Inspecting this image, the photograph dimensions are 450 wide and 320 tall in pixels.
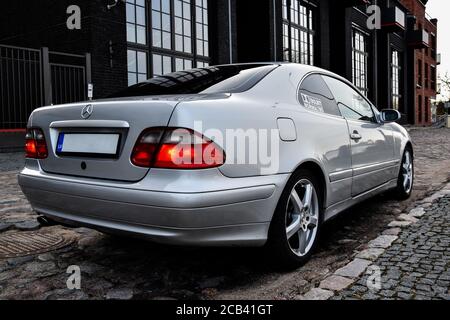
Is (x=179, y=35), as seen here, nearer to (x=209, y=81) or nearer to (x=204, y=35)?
(x=204, y=35)

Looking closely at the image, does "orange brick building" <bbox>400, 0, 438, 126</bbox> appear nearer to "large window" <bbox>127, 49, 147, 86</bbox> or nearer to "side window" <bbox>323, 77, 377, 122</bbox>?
"large window" <bbox>127, 49, 147, 86</bbox>

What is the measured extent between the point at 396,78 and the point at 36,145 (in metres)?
36.8

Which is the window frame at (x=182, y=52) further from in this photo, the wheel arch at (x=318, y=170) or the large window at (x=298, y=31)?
the wheel arch at (x=318, y=170)

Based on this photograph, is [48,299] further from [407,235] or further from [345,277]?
[407,235]

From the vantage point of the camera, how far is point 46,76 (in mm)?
11344

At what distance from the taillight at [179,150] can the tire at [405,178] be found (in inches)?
132

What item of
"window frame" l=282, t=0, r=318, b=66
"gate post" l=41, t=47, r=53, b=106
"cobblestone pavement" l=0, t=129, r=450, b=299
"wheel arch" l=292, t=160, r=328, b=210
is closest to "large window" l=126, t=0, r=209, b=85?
"gate post" l=41, t=47, r=53, b=106

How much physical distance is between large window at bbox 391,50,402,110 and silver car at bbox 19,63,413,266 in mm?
33367

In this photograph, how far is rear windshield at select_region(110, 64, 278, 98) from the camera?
2818 mm

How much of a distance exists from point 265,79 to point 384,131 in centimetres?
200
